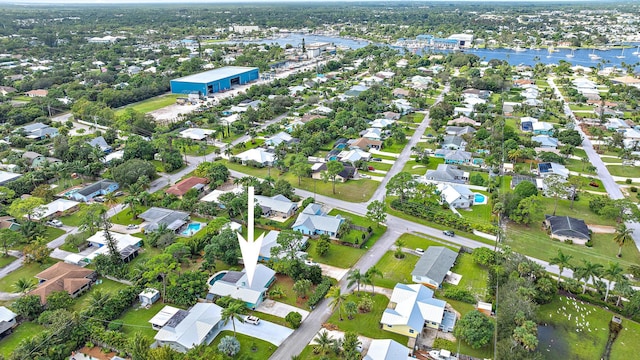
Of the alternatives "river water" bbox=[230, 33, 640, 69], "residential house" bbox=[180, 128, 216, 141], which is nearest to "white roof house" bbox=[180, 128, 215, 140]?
"residential house" bbox=[180, 128, 216, 141]

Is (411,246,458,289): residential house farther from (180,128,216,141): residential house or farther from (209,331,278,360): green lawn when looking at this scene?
(180,128,216,141): residential house

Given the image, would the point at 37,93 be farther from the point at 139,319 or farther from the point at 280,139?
the point at 139,319

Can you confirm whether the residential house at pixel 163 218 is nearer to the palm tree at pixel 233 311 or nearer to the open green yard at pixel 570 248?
the palm tree at pixel 233 311

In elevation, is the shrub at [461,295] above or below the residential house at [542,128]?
below

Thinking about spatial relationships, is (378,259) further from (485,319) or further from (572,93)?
(572,93)

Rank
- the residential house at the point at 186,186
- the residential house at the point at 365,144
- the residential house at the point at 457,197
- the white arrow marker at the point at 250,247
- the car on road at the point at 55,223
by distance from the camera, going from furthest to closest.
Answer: the residential house at the point at 365,144
the residential house at the point at 186,186
the residential house at the point at 457,197
the car on road at the point at 55,223
the white arrow marker at the point at 250,247

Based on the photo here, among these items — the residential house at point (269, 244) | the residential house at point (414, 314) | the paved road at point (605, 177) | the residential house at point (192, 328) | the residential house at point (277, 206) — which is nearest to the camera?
the residential house at point (192, 328)

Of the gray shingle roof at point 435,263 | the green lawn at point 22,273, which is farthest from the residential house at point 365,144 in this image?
the green lawn at point 22,273
